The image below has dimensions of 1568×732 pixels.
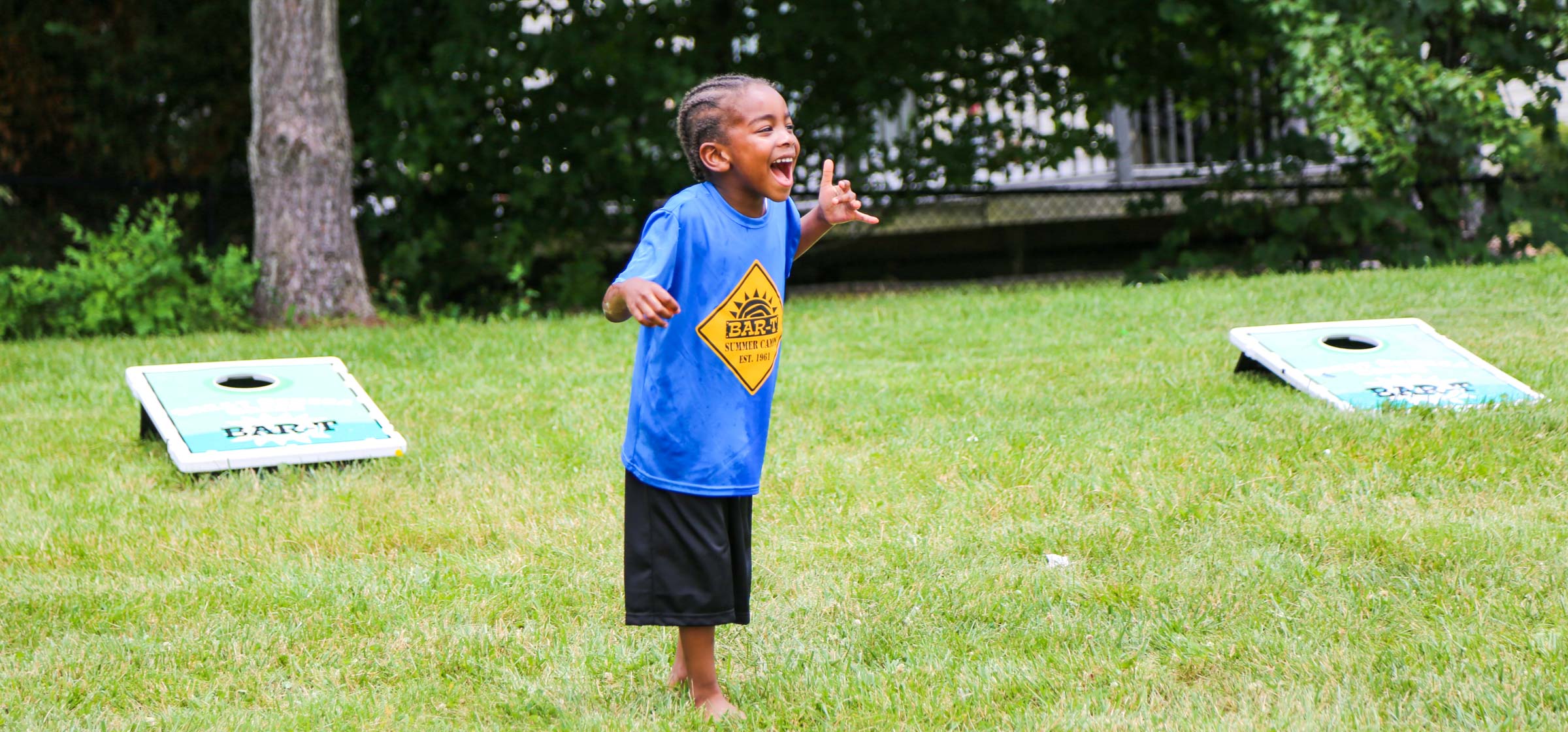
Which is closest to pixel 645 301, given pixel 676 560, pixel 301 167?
pixel 676 560

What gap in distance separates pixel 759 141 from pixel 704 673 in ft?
3.76

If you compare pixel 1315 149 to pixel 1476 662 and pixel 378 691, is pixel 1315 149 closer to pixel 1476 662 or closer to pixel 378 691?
pixel 1476 662

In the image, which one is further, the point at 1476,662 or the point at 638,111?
the point at 638,111

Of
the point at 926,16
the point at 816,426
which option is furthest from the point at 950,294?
the point at 816,426

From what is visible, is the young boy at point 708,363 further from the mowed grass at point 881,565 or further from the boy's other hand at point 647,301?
the mowed grass at point 881,565

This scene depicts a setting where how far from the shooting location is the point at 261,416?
5.66m

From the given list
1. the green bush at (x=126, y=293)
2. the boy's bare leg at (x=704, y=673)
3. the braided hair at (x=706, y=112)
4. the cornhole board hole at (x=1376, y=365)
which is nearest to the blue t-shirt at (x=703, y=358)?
the braided hair at (x=706, y=112)

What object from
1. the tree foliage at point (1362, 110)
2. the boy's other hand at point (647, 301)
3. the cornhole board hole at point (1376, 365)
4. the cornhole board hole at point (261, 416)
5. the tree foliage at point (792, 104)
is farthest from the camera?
the tree foliage at point (792, 104)

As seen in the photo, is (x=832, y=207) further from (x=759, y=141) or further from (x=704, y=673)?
(x=704, y=673)

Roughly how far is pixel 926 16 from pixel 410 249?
15.4 feet

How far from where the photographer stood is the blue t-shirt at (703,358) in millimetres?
2920

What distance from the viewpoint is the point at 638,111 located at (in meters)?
11.5

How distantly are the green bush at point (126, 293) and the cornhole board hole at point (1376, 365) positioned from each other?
6.78m

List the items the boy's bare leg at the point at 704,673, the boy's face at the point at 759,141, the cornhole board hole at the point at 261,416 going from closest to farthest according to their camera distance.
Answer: the boy's face at the point at 759,141
the boy's bare leg at the point at 704,673
the cornhole board hole at the point at 261,416
